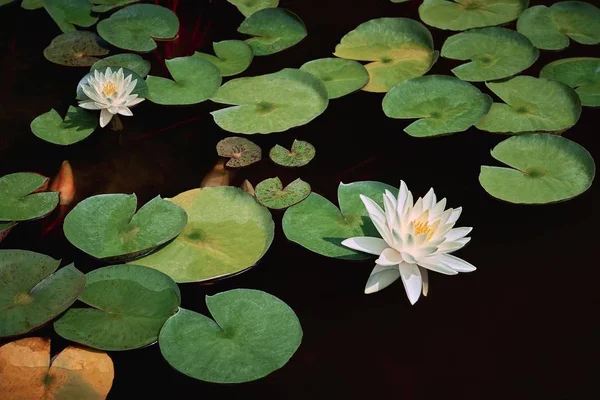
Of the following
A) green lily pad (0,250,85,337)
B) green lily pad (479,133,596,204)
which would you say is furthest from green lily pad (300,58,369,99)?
green lily pad (0,250,85,337)

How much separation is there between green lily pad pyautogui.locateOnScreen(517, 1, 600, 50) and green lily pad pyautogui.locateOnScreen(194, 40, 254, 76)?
4.11ft

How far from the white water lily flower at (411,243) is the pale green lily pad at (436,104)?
578mm

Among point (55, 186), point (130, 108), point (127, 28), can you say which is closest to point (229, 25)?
point (127, 28)

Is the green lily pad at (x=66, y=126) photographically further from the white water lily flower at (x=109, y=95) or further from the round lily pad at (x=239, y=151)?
the round lily pad at (x=239, y=151)

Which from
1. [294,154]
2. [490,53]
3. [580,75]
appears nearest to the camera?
[294,154]

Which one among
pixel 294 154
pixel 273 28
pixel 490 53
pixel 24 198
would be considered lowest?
pixel 24 198

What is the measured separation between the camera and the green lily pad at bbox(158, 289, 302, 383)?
1.79 meters

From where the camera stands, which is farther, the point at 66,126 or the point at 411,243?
the point at 66,126

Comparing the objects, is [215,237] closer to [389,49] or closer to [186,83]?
[186,83]

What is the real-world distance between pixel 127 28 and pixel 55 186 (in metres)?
1.03

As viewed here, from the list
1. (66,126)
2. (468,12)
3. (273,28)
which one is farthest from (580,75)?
(66,126)

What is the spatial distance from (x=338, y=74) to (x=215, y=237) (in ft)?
3.53

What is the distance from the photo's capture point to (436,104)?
264 cm

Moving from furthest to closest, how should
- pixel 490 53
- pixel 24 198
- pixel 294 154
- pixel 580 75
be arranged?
Answer: 1. pixel 490 53
2. pixel 580 75
3. pixel 294 154
4. pixel 24 198
